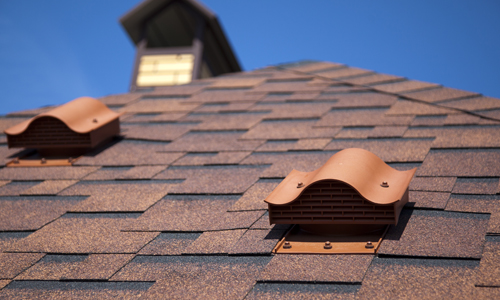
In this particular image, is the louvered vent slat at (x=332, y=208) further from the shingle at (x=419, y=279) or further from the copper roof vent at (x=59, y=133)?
the copper roof vent at (x=59, y=133)

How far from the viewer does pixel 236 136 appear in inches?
168

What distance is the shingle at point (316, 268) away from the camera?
6.73 ft

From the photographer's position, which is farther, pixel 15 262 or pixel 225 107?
pixel 225 107

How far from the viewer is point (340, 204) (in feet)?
7.95

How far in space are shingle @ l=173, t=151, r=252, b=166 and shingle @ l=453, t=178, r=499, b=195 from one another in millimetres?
1464

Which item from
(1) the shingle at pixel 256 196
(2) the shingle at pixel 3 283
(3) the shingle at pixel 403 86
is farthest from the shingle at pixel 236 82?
(2) the shingle at pixel 3 283

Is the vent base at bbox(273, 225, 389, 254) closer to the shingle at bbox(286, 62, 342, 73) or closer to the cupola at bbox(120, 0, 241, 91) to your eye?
the shingle at bbox(286, 62, 342, 73)

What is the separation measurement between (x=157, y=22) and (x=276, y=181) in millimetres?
7742

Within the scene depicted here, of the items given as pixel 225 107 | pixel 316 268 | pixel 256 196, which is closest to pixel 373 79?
pixel 225 107

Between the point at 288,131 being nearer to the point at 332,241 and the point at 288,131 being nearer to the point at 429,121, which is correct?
the point at 429,121

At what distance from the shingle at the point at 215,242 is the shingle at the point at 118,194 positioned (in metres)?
0.59

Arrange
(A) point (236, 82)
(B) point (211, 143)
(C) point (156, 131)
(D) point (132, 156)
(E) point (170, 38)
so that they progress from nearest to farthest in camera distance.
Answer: (D) point (132, 156) < (B) point (211, 143) < (C) point (156, 131) < (A) point (236, 82) < (E) point (170, 38)

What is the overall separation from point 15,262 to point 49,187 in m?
1.05

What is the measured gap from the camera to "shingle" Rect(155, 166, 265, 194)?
3150 mm
